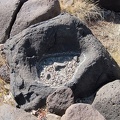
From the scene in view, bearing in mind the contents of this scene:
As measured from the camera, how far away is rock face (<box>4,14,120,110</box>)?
2.67m

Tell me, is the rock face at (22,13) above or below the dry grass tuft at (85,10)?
above

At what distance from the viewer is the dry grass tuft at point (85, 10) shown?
3.70 metres

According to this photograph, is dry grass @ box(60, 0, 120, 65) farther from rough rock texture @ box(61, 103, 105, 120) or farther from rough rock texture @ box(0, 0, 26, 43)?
rough rock texture @ box(61, 103, 105, 120)

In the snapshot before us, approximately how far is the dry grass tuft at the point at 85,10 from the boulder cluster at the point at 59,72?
86cm

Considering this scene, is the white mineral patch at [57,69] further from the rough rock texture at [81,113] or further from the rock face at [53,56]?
the rough rock texture at [81,113]

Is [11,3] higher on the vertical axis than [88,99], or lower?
higher

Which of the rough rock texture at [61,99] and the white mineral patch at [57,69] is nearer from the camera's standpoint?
the rough rock texture at [61,99]

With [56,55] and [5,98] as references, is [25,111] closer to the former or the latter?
[5,98]

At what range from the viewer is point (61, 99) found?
2.55m

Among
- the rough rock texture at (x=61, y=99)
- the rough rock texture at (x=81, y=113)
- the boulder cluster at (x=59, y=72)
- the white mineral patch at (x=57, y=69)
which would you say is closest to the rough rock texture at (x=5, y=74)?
the boulder cluster at (x=59, y=72)

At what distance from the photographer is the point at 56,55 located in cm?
290

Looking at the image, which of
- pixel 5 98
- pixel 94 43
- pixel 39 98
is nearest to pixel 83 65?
pixel 94 43

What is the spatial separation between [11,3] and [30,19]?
1.03 ft

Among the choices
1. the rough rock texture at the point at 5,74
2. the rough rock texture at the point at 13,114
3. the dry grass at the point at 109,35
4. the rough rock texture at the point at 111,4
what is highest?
the rough rock texture at the point at 13,114
